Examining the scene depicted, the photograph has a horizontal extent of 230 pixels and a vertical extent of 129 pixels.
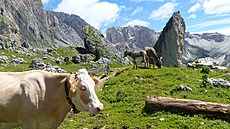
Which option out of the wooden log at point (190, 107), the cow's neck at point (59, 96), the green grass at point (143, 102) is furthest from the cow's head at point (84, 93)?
the wooden log at point (190, 107)

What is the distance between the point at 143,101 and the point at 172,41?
132 meters

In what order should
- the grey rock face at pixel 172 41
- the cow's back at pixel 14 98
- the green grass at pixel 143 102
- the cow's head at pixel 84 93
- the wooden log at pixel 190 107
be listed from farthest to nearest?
the grey rock face at pixel 172 41, the wooden log at pixel 190 107, the green grass at pixel 143 102, the cow's back at pixel 14 98, the cow's head at pixel 84 93

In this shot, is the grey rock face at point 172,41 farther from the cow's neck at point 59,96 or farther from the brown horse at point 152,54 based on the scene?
the cow's neck at point 59,96

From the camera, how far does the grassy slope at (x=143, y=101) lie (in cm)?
1791

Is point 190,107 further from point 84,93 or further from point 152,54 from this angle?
point 152,54

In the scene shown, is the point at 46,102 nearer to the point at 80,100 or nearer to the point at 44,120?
the point at 44,120

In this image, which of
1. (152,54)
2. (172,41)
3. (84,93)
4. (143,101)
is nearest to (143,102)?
(143,101)

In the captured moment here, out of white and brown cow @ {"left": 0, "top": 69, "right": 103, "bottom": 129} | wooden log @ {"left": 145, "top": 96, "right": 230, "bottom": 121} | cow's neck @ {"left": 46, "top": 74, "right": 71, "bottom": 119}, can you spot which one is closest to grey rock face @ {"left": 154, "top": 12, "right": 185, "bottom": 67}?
wooden log @ {"left": 145, "top": 96, "right": 230, "bottom": 121}

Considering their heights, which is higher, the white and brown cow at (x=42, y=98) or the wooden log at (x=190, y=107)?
the white and brown cow at (x=42, y=98)

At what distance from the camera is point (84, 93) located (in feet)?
34.5

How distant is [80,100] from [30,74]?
2233 mm

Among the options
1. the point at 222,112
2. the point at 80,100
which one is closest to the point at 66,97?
the point at 80,100

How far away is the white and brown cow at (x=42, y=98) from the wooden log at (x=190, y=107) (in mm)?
9663

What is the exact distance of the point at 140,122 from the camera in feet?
60.2
